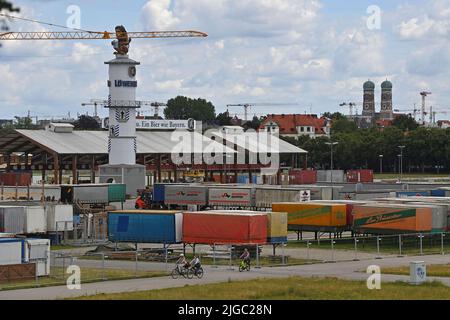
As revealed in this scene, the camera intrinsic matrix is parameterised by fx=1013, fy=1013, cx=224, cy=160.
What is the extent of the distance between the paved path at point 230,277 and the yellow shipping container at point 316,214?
1090 cm

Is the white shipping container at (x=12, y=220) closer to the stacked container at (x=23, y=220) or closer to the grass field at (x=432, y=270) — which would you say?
the stacked container at (x=23, y=220)

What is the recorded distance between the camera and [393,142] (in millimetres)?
193250

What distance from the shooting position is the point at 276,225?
63906 millimetres

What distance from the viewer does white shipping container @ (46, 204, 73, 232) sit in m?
71.4

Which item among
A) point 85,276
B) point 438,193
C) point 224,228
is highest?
point 438,193

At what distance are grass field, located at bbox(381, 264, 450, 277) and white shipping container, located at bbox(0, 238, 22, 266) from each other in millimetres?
19089

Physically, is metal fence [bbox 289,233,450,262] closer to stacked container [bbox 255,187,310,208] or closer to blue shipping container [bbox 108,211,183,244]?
blue shipping container [bbox 108,211,183,244]

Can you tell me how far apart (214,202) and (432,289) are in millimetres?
55760

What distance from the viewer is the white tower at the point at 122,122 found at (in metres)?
118

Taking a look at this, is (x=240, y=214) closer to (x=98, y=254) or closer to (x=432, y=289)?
(x=98, y=254)

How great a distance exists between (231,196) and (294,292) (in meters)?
55.4

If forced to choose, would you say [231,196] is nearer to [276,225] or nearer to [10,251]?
[276,225]

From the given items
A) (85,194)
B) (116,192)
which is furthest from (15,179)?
(85,194)

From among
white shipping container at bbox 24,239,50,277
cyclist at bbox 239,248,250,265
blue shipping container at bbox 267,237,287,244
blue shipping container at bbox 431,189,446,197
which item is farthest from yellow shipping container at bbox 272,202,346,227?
blue shipping container at bbox 431,189,446,197
